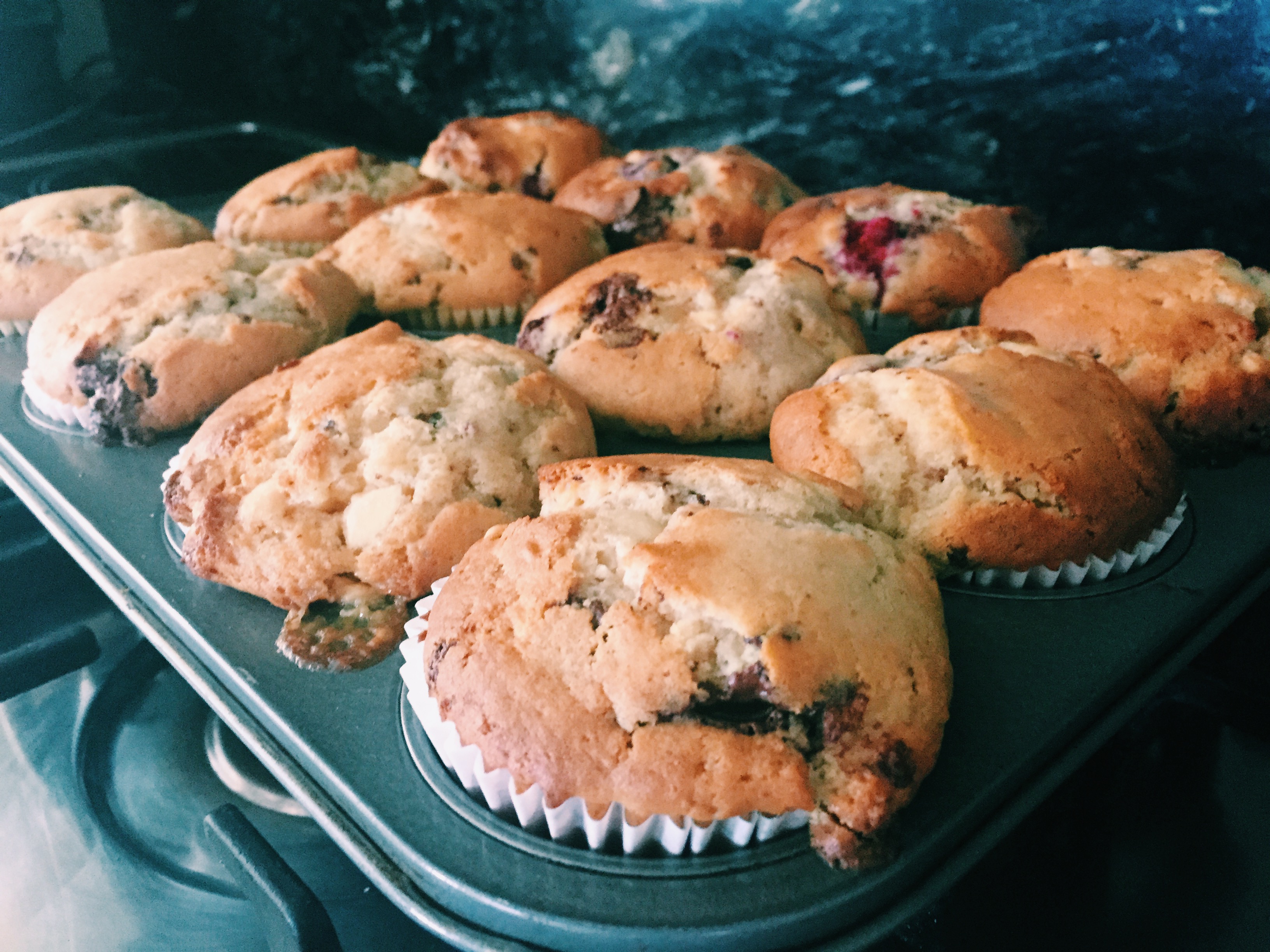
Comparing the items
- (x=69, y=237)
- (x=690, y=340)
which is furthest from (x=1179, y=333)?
(x=69, y=237)

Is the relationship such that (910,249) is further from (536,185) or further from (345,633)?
(345,633)

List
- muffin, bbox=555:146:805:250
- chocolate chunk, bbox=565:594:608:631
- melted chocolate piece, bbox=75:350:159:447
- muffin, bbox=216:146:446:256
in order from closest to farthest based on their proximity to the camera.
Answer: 1. chocolate chunk, bbox=565:594:608:631
2. melted chocolate piece, bbox=75:350:159:447
3. muffin, bbox=555:146:805:250
4. muffin, bbox=216:146:446:256

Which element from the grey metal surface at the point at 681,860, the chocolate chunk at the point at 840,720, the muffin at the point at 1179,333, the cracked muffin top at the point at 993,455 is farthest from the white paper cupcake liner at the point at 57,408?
the muffin at the point at 1179,333

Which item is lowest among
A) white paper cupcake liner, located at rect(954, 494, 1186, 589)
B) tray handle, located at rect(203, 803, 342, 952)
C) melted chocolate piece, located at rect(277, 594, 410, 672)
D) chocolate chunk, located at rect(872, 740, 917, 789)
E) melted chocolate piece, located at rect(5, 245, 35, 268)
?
tray handle, located at rect(203, 803, 342, 952)

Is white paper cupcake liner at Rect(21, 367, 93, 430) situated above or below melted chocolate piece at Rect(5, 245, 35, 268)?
below

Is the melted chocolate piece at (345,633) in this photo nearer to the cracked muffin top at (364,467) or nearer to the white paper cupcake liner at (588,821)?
the cracked muffin top at (364,467)

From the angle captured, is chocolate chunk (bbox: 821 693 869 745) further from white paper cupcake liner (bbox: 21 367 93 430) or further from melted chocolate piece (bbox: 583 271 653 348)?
white paper cupcake liner (bbox: 21 367 93 430)

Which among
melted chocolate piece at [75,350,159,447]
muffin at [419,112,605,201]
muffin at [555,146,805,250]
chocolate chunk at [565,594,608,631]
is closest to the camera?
chocolate chunk at [565,594,608,631]

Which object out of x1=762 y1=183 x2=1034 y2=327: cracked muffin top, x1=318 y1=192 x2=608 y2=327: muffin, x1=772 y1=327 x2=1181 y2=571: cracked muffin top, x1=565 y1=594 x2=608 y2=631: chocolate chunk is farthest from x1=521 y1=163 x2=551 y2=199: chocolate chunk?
x1=565 y1=594 x2=608 y2=631: chocolate chunk
